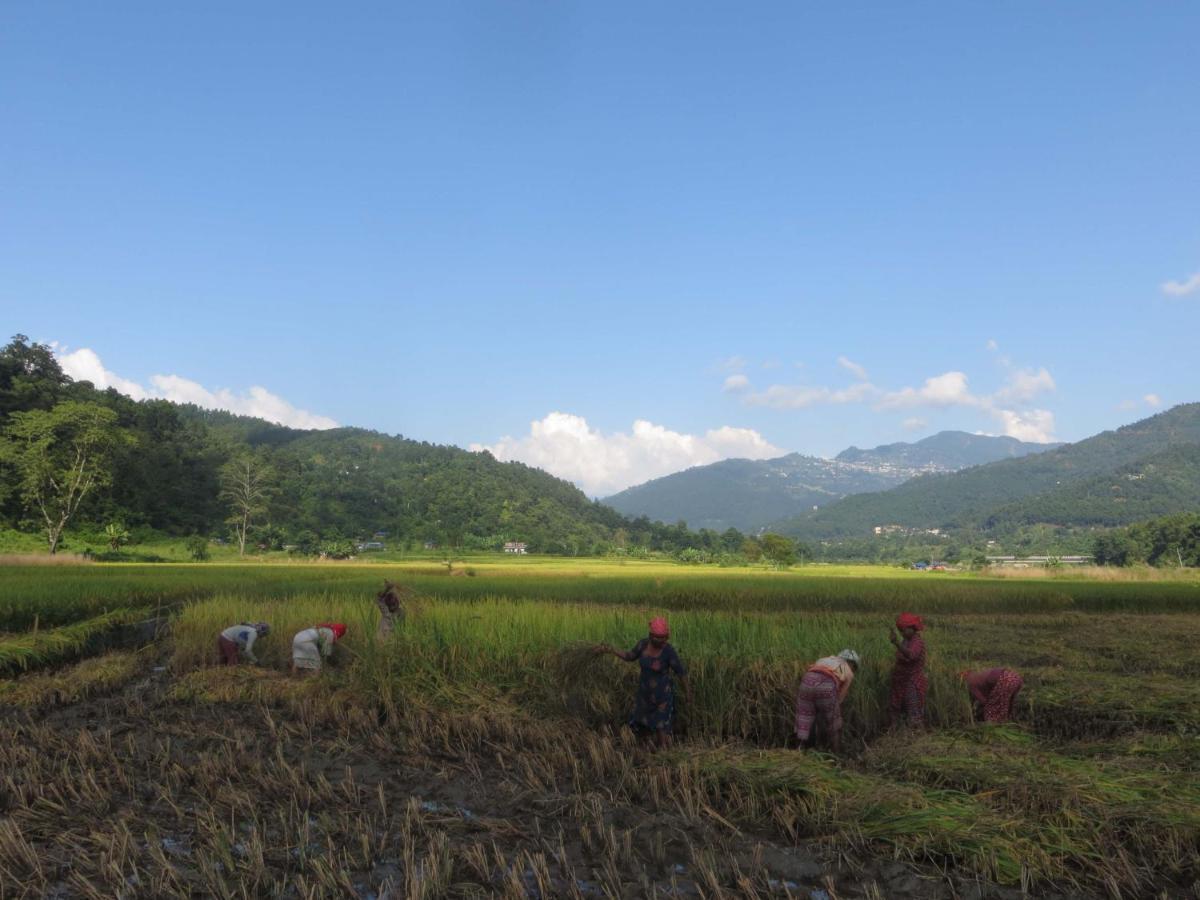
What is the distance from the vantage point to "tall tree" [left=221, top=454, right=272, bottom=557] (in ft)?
187

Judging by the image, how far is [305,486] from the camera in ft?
250

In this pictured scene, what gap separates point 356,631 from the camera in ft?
34.2

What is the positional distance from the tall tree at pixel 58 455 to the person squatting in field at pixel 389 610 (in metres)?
40.8

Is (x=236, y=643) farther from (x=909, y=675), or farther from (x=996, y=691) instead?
(x=996, y=691)

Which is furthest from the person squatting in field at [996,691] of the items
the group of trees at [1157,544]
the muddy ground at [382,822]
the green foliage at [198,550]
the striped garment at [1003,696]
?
the group of trees at [1157,544]

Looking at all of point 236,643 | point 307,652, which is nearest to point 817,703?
point 307,652

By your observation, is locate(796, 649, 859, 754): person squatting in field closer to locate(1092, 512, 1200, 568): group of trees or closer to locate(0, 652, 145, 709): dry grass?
locate(0, 652, 145, 709): dry grass

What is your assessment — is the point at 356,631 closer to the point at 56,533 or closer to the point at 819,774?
the point at 819,774

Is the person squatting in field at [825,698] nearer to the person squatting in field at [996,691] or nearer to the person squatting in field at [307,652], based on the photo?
the person squatting in field at [996,691]

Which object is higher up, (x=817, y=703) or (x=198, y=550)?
(x=198, y=550)

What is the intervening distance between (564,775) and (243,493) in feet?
199

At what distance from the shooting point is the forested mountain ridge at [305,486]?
50.3 metres

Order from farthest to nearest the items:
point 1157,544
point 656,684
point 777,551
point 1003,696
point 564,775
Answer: point 777,551, point 1157,544, point 1003,696, point 656,684, point 564,775

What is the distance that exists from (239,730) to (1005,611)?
60.7ft
